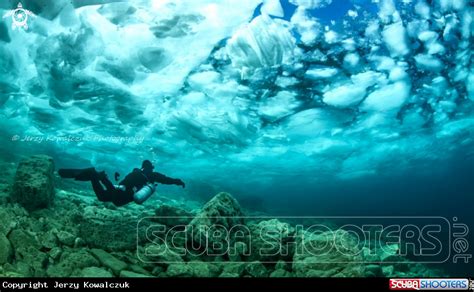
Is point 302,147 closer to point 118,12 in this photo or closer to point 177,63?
point 177,63

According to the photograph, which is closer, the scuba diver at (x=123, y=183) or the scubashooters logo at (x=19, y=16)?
the scuba diver at (x=123, y=183)

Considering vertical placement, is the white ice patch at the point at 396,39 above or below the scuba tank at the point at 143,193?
above

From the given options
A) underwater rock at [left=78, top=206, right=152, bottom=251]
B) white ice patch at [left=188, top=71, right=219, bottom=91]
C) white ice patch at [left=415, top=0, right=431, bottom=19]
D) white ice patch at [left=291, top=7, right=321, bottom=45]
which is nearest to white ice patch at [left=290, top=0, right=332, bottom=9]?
white ice patch at [left=291, top=7, right=321, bottom=45]

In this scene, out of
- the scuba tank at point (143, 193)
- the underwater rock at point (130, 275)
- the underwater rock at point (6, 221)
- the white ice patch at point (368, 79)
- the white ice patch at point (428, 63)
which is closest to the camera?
the underwater rock at point (130, 275)

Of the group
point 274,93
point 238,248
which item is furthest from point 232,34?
point 238,248

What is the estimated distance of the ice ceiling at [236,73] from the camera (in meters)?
9.20

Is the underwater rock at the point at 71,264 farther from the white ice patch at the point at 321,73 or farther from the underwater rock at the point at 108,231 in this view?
the white ice patch at the point at 321,73

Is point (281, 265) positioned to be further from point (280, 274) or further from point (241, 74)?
point (241, 74)

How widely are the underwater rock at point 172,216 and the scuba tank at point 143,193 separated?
3.49 feet

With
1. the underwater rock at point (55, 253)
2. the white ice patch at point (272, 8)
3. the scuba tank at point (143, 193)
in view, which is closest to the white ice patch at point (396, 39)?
the white ice patch at point (272, 8)

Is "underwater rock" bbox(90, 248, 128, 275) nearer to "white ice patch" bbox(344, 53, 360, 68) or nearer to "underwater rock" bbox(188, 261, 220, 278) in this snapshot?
"underwater rock" bbox(188, 261, 220, 278)

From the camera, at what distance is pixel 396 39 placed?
33.6 feet

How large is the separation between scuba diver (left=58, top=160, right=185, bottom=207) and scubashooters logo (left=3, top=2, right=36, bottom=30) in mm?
5685

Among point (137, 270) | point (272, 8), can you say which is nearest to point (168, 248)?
point (137, 270)
